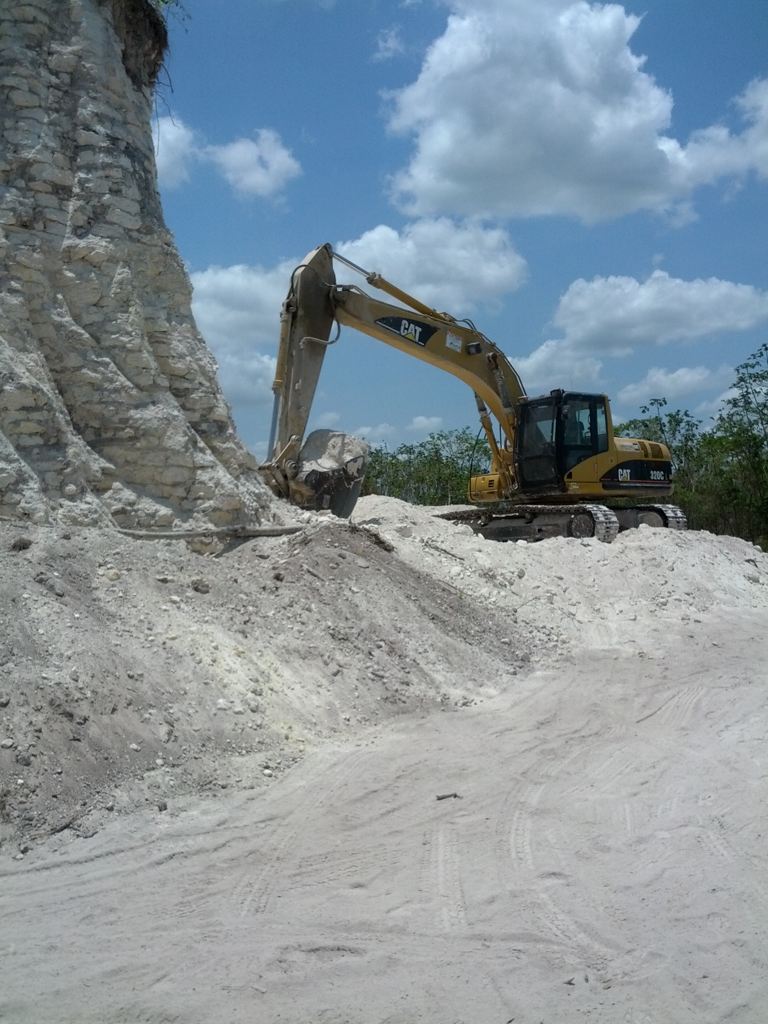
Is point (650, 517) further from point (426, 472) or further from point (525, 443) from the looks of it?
point (426, 472)


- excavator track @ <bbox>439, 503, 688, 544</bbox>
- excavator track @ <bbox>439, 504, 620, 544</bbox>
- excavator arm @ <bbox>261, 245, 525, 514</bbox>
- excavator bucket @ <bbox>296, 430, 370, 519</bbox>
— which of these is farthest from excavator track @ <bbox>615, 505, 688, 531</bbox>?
excavator bucket @ <bbox>296, 430, 370, 519</bbox>

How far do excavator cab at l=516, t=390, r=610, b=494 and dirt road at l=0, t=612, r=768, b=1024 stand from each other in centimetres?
984

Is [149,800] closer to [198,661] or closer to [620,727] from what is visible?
[198,661]

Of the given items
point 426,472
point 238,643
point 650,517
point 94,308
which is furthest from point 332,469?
point 426,472

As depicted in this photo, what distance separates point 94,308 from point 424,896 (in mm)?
6263

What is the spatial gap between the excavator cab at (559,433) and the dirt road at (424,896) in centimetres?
984

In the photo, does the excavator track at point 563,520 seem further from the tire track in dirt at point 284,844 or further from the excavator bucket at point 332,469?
Answer: the tire track in dirt at point 284,844

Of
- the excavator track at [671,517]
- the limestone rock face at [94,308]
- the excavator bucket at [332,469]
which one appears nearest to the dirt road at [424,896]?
the limestone rock face at [94,308]

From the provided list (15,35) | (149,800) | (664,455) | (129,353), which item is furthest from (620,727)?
(664,455)

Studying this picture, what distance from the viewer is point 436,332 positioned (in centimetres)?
1636

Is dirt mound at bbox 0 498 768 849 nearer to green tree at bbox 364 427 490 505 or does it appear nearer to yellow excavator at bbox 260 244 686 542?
yellow excavator at bbox 260 244 686 542

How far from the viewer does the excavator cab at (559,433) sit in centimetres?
1667

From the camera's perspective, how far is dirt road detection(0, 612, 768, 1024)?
12.1ft

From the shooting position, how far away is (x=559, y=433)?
16688 mm
